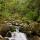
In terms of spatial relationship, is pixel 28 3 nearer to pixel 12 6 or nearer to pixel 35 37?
pixel 12 6

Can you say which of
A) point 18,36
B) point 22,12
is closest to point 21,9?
point 22,12

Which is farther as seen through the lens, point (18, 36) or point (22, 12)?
point (22, 12)

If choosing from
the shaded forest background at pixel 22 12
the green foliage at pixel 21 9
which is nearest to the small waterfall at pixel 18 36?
the shaded forest background at pixel 22 12

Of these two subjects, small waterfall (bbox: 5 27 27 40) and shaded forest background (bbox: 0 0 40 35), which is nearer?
small waterfall (bbox: 5 27 27 40)

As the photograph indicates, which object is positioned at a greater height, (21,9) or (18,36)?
(21,9)

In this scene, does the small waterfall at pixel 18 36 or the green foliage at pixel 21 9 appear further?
the green foliage at pixel 21 9

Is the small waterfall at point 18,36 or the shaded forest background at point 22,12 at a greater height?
the shaded forest background at point 22,12

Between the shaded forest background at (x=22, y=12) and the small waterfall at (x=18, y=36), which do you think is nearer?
the small waterfall at (x=18, y=36)

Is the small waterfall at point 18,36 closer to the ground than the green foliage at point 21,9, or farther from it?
closer to the ground

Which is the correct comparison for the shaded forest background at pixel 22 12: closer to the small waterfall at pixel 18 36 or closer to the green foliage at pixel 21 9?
the green foliage at pixel 21 9

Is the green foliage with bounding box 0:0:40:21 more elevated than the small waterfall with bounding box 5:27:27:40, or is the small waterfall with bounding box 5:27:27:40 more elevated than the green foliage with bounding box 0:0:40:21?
the green foliage with bounding box 0:0:40:21

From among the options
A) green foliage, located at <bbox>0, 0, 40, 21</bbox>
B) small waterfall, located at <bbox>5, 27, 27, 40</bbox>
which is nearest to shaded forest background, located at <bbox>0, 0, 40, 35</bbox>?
green foliage, located at <bbox>0, 0, 40, 21</bbox>

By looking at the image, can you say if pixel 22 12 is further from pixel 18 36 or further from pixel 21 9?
pixel 18 36

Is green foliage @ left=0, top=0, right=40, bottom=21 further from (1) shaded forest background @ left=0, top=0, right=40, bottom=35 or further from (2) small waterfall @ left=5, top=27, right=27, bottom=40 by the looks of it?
(2) small waterfall @ left=5, top=27, right=27, bottom=40
